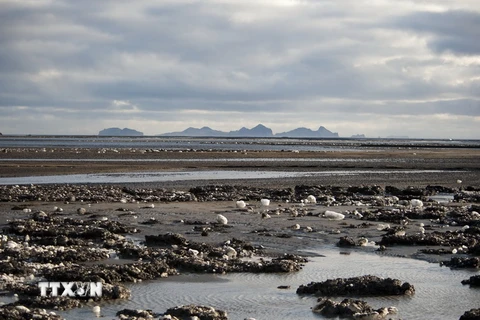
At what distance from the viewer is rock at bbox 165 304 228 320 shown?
32.4 feet

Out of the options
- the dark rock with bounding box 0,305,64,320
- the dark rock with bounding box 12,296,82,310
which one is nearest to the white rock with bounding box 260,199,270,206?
the dark rock with bounding box 12,296,82,310

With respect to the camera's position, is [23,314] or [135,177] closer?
[23,314]

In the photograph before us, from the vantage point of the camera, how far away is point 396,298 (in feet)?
37.7

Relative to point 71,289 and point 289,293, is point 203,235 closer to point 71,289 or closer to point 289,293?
point 289,293

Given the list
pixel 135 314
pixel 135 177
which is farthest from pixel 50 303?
pixel 135 177

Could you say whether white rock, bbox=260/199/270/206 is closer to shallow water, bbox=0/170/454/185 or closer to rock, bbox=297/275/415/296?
shallow water, bbox=0/170/454/185

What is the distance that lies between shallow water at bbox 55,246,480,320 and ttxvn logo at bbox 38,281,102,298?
0.50m

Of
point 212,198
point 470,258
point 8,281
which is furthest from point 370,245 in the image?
point 212,198

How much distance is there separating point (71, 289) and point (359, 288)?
4552 millimetres

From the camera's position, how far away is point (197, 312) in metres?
9.95

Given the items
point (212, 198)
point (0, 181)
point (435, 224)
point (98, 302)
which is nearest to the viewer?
point (98, 302)

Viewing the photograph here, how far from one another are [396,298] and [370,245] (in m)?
5.47

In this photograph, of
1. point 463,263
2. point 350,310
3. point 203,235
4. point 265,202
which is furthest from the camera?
point 265,202

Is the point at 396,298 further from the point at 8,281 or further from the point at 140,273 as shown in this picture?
the point at 8,281
